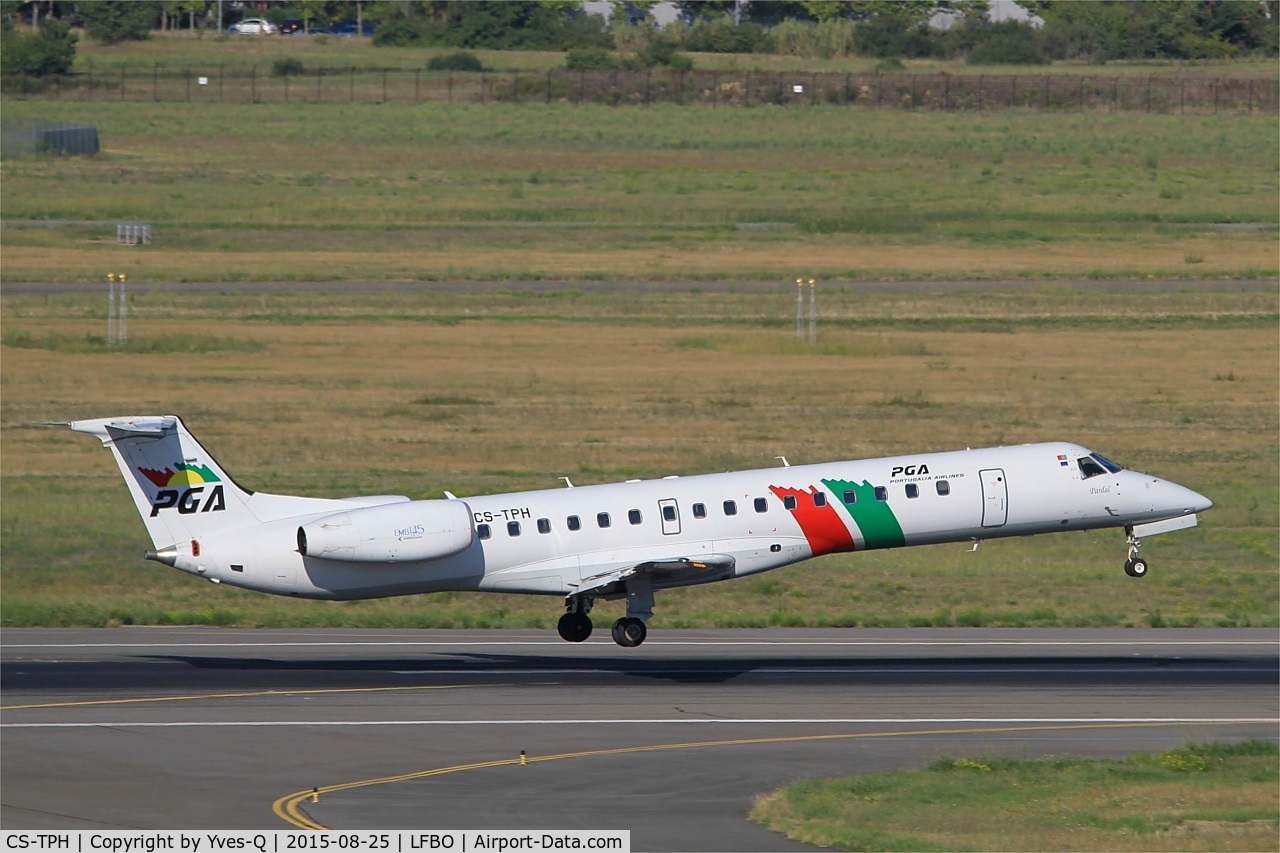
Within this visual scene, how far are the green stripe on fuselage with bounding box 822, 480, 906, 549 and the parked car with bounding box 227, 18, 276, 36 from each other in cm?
16116

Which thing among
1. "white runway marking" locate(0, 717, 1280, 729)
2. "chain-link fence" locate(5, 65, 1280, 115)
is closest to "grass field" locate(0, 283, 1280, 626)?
"white runway marking" locate(0, 717, 1280, 729)

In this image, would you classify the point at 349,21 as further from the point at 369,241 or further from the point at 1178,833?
the point at 1178,833

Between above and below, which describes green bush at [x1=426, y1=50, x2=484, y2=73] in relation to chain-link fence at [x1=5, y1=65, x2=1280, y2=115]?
above

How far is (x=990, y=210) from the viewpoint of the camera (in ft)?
A: 366

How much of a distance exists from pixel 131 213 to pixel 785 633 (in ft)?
245

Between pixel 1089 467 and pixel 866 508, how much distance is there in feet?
16.2

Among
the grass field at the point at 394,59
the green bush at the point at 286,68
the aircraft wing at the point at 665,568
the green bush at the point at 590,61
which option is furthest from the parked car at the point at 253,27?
the aircraft wing at the point at 665,568

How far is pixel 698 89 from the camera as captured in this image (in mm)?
156500

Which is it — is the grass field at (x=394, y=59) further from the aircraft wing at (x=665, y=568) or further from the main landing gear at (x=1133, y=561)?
the aircraft wing at (x=665, y=568)

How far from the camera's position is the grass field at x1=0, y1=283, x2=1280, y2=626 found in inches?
1827

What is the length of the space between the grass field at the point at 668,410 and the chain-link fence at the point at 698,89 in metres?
65.2

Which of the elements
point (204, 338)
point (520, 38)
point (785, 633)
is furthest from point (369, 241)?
point (520, 38)

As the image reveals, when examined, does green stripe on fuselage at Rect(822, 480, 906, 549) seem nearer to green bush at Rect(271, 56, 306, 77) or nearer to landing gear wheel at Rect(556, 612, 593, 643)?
landing gear wheel at Rect(556, 612, 593, 643)
